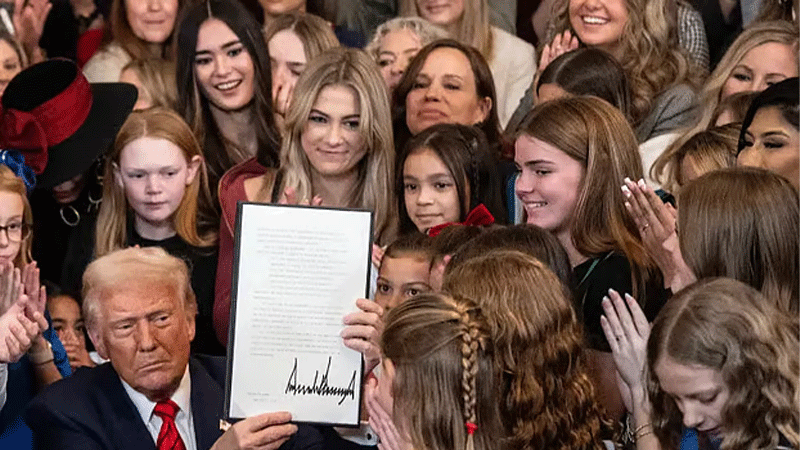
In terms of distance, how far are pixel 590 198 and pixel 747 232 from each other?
0.71 meters

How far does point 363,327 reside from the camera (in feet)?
12.6

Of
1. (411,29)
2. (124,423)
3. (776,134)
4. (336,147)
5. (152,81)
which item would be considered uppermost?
(411,29)

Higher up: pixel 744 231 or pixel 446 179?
pixel 744 231

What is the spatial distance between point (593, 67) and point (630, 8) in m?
0.61

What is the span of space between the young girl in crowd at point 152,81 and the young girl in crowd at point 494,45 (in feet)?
3.46

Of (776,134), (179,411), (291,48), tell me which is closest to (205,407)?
(179,411)

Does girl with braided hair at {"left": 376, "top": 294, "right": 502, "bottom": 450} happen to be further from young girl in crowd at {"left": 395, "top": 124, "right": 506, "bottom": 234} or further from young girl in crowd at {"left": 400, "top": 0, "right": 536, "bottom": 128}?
young girl in crowd at {"left": 400, "top": 0, "right": 536, "bottom": 128}

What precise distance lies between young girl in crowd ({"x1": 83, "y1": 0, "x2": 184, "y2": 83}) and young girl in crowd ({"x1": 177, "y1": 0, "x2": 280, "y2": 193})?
0.48 meters

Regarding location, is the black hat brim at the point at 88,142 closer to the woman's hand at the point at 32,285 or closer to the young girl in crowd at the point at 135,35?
the young girl in crowd at the point at 135,35

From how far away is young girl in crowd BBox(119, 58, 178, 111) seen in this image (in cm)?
594

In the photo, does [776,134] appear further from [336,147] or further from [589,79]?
[336,147]

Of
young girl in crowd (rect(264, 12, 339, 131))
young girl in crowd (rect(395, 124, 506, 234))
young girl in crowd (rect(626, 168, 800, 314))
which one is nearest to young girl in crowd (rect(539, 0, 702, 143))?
young girl in crowd (rect(395, 124, 506, 234))

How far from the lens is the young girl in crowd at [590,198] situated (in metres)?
4.11

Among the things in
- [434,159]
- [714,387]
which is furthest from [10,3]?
[714,387]
